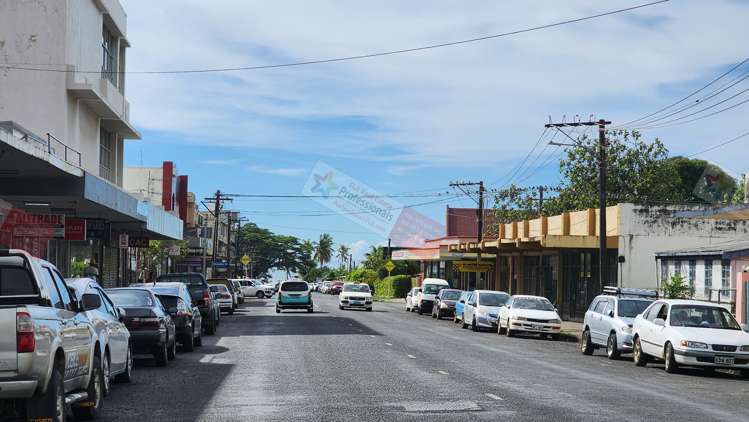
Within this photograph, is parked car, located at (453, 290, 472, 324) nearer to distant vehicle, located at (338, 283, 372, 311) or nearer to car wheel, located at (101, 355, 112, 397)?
distant vehicle, located at (338, 283, 372, 311)

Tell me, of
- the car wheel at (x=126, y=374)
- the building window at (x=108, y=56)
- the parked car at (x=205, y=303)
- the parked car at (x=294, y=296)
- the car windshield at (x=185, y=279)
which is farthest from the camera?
the parked car at (x=294, y=296)

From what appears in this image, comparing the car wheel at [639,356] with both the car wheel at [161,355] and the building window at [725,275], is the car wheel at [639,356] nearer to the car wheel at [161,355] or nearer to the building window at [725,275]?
the car wheel at [161,355]

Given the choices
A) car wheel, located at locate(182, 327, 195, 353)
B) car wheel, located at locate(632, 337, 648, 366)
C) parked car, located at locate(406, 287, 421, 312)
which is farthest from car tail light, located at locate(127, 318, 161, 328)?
parked car, located at locate(406, 287, 421, 312)

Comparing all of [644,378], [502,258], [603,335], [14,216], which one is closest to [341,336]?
[603,335]

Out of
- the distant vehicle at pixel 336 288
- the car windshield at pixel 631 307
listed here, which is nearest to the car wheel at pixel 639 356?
the car windshield at pixel 631 307

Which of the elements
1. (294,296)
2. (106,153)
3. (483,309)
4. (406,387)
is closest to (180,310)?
(406,387)

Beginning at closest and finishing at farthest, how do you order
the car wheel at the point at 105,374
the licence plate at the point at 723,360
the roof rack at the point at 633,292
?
1. the car wheel at the point at 105,374
2. the licence plate at the point at 723,360
3. the roof rack at the point at 633,292

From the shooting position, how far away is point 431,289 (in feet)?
187

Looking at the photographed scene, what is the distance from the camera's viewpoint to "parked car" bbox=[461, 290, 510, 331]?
38281 mm

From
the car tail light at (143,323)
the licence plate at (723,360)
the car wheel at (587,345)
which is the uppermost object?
the car tail light at (143,323)

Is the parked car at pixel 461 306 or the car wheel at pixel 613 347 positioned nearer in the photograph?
the car wheel at pixel 613 347

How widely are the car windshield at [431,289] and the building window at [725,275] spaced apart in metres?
23.5

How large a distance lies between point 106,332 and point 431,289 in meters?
43.4

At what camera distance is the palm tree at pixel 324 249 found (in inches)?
7657
